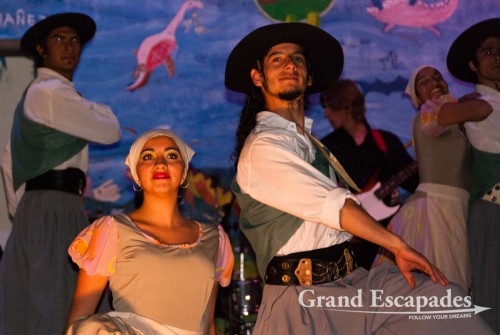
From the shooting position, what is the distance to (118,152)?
26.7 feet

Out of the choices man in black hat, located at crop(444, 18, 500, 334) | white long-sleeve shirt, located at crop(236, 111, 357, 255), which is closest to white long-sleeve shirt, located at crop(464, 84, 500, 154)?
man in black hat, located at crop(444, 18, 500, 334)

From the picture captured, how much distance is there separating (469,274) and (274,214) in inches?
106

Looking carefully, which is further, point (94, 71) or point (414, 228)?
point (94, 71)

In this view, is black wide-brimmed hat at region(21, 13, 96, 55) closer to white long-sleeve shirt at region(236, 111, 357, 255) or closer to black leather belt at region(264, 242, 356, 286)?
white long-sleeve shirt at region(236, 111, 357, 255)

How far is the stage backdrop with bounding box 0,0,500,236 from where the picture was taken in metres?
8.12

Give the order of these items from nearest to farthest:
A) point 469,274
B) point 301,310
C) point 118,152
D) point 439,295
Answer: point 439,295 < point 301,310 < point 469,274 < point 118,152

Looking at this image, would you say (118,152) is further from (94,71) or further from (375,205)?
(375,205)

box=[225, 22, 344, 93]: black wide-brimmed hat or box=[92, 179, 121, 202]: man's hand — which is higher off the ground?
box=[225, 22, 344, 93]: black wide-brimmed hat

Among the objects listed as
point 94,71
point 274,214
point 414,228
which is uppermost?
point 94,71

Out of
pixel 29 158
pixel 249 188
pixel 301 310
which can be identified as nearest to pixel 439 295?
pixel 301 310

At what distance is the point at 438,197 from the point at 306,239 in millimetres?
2772

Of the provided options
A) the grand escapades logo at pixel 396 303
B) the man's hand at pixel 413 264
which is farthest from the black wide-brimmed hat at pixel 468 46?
the man's hand at pixel 413 264

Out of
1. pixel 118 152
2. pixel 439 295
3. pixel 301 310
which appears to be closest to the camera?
pixel 439 295

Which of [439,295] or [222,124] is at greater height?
[222,124]
